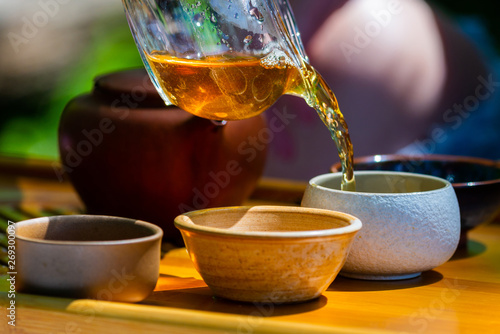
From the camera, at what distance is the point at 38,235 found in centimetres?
66

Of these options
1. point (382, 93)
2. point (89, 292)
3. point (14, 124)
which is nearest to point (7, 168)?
point (14, 124)

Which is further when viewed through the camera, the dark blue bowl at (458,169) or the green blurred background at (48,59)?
the green blurred background at (48,59)

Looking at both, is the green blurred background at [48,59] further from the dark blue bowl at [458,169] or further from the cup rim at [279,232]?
the cup rim at [279,232]

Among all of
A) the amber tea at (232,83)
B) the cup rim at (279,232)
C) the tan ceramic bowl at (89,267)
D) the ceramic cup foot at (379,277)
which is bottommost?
the ceramic cup foot at (379,277)

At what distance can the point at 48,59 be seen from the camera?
1562mm

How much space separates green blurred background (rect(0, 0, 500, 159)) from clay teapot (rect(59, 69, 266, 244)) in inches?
24.1

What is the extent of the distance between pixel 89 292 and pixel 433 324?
0.97ft

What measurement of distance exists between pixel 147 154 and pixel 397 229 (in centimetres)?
31

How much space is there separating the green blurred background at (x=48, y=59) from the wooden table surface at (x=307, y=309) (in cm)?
74

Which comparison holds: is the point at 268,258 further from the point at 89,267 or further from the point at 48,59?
the point at 48,59

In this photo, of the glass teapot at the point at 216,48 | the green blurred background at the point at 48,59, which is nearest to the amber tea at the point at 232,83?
the glass teapot at the point at 216,48

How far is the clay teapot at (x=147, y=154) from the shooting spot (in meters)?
0.85

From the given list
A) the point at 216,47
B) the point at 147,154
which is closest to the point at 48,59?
the point at 147,154

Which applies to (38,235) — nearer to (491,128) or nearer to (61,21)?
(491,128)
